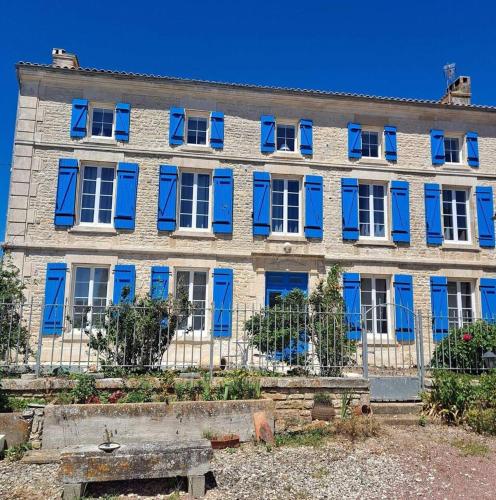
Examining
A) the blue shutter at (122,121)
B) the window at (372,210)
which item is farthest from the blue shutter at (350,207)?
the blue shutter at (122,121)

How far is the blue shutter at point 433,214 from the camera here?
45.1 ft

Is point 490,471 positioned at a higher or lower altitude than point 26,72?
lower

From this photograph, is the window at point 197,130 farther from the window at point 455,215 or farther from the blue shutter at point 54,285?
the window at point 455,215

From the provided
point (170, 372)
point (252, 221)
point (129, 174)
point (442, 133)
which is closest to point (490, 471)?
point (170, 372)

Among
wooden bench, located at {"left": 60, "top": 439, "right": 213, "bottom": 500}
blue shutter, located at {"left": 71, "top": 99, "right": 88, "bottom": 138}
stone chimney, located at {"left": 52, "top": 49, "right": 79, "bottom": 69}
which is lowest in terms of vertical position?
wooden bench, located at {"left": 60, "top": 439, "right": 213, "bottom": 500}

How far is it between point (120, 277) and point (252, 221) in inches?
147

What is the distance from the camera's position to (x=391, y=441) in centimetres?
625

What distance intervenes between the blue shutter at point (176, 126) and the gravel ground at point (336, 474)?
9061 millimetres

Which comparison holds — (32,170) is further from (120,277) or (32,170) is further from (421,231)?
(421,231)

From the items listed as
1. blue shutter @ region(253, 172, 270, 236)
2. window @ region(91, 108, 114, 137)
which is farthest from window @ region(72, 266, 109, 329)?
blue shutter @ region(253, 172, 270, 236)

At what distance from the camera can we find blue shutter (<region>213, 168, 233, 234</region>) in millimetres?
12766

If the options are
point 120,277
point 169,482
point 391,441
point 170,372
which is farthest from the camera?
point 120,277

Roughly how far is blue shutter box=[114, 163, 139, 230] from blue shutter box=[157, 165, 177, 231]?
0.65 m

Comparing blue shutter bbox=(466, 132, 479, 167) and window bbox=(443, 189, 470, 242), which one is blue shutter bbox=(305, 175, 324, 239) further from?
blue shutter bbox=(466, 132, 479, 167)
